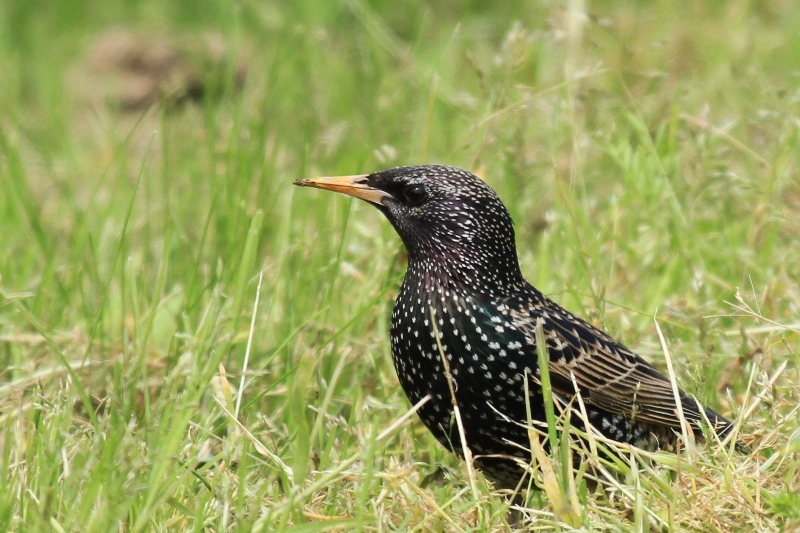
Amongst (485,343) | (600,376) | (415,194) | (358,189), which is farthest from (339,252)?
(600,376)

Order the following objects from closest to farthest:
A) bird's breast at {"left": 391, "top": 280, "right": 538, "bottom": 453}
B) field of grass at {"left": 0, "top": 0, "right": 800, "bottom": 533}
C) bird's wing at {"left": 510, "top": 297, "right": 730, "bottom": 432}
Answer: field of grass at {"left": 0, "top": 0, "right": 800, "bottom": 533} → bird's breast at {"left": 391, "top": 280, "right": 538, "bottom": 453} → bird's wing at {"left": 510, "top": 297, "right": 730, "bottom": 432}

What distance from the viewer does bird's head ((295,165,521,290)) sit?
373 cm

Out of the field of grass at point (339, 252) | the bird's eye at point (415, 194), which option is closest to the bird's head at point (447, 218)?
the bird's eye at point (415, 194)

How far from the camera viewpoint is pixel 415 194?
3797mm

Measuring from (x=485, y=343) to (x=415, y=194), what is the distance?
22.3 inches

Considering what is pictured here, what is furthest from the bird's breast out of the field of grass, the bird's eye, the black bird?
the bird's eye

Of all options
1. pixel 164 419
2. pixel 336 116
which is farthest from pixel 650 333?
pixel 336 116

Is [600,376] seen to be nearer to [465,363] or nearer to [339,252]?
[465,363]

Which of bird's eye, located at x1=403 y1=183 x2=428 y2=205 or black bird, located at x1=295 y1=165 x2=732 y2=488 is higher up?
bird's eye, located at x1=403 y1=183 x2=428 y2=205

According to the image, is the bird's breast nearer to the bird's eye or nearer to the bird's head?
the bird's head

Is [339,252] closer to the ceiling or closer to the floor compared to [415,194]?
closer to the floor

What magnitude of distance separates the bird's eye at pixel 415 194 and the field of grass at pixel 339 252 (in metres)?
0.45

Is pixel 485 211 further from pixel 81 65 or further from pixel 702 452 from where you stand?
pixel 81 65

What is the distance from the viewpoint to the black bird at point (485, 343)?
3447 mm
